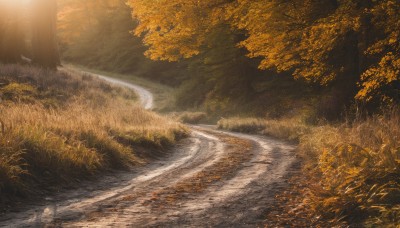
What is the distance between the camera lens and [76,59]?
66875 millimetres

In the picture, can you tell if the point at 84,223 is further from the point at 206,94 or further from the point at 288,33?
the point at 206,94

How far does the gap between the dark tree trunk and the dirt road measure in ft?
46.5

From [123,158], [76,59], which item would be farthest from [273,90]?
[76,59]

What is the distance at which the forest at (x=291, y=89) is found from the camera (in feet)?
22.7

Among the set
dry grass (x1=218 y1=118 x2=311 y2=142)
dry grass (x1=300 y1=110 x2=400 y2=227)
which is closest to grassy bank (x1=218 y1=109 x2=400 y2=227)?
dry grass (x1=300 y1=110 x2=400 y2=227)

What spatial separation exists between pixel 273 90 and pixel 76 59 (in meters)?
43.1

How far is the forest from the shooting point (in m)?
6.91

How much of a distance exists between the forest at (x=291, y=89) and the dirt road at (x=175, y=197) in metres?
0.56

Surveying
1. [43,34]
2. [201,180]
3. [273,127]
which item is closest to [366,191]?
[201,180]

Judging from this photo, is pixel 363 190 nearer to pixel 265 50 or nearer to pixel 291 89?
pixel 265 50

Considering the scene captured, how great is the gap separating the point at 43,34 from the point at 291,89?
47.6 ft

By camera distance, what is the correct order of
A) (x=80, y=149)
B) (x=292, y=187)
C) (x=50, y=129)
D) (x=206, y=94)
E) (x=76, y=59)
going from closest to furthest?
1. (x=292, y=187)
2. (x=80, y=149)
3. (x=50, y=129)
4. (x=206, y=94)
5. (x=76, y=59)

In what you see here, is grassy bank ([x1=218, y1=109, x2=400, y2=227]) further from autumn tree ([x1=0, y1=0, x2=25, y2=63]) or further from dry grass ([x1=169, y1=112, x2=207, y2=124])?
dry grass ([x1=169, y1=112, x2=207, y2=124])

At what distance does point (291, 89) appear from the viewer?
28.9 meters
